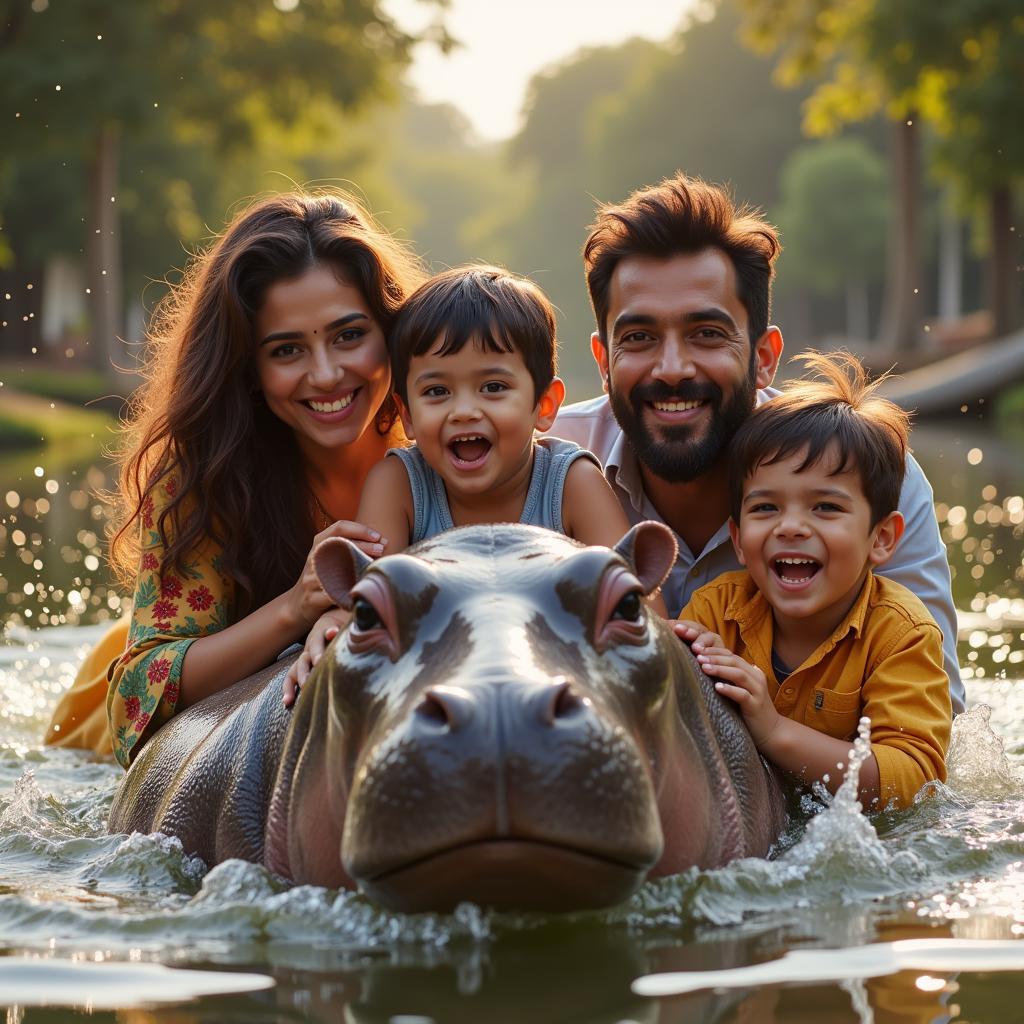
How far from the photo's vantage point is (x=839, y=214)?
5022 centimetres

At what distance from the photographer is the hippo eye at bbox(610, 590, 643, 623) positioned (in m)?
3.32

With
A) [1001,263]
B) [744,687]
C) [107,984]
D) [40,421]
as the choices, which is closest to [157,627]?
[744,687]

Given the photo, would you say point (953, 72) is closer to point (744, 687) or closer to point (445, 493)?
point (445, 493)

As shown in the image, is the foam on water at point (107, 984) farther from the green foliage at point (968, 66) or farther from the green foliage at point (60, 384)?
the green foliage at point (60, 384)

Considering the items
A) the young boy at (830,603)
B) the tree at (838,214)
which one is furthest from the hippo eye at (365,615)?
the tree at (838,214)

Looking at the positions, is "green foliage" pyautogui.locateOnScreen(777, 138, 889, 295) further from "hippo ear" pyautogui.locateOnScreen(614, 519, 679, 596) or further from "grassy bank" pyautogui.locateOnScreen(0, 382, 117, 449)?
"hippo ear" pyautogui.locateOnScreen(614, 519, 679, 596)

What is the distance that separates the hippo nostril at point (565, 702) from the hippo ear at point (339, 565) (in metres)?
0.92

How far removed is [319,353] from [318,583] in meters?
1.12

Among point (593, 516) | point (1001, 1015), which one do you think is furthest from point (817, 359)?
point (1001, 1015)

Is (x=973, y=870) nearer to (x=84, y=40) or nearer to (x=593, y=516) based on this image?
(x=593, y=516)

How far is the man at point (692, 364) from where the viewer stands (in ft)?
17.7

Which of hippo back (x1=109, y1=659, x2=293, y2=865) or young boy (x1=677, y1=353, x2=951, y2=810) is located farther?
young boy (x1=677, y1=353, x2=951, y2=810)

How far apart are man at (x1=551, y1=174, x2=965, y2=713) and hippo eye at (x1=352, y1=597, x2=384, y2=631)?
7.56 ft

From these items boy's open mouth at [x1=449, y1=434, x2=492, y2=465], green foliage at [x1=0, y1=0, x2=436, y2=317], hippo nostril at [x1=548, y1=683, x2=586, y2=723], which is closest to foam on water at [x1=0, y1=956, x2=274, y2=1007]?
hippo nostril at [x1=548, y1=683, x2=586, y2=723]
